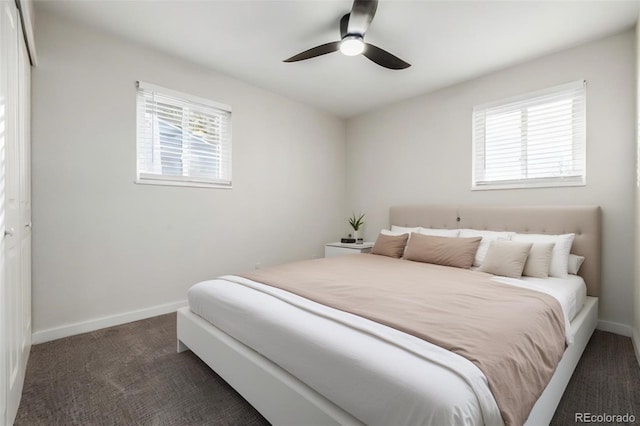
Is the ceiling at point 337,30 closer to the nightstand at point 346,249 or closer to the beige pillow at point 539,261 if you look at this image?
the beige pillow at point 539,261

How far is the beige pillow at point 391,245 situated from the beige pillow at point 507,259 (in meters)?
0.90

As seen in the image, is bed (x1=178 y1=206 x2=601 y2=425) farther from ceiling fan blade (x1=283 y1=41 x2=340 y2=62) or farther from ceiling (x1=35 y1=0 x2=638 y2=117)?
ceiling (x1=35 y1=0 x2=638 y2=117)

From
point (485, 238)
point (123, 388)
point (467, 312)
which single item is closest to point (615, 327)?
point (485, 238)

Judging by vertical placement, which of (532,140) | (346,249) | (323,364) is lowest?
(323,364)

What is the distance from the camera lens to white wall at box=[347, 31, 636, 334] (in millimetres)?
2555

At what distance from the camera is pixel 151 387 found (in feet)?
5.82

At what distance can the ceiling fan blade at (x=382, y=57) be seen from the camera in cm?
233

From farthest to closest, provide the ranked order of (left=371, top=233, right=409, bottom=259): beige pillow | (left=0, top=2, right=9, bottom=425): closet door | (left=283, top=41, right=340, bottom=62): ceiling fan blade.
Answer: (left=371, top=233, right=409, bottom=259): beige pillow, (left=283, top=41, right=340, bottom=62): ceiling fan blade, (left=0, top=2, right=9, bottom=425): closet door

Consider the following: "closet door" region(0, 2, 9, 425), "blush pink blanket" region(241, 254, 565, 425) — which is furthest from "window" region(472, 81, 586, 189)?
"closet door" region(0, 2, 9, 425)

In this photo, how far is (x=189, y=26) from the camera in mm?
2502

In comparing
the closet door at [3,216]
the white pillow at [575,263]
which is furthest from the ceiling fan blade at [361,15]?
the white pillow at [575,263]

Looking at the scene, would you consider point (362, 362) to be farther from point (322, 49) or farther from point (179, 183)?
point (179, 183)

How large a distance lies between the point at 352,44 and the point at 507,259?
210cm

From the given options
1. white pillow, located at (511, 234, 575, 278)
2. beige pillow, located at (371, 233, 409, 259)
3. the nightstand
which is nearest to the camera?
white pillow, located at (511, 234, 575, 278)
